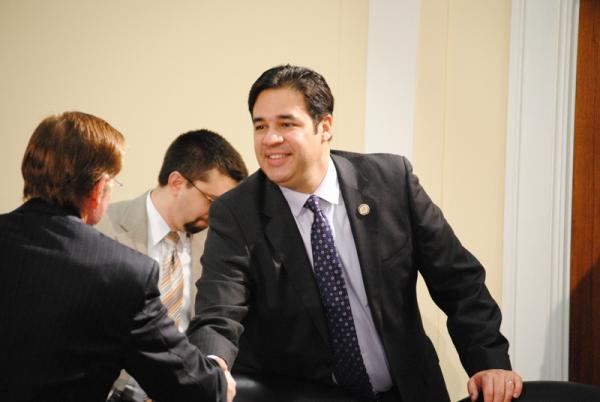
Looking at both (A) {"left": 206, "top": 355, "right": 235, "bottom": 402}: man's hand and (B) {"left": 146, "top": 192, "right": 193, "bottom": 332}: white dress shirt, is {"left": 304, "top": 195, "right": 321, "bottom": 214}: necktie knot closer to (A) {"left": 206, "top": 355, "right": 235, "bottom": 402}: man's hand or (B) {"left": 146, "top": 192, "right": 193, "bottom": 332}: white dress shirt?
(A) {"left": 206, "top": 355, "right": 235, "bottom": 402}: man's hand

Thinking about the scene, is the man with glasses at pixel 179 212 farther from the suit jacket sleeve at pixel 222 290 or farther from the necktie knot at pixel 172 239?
the suit jacket sleeve at pixel 222 290

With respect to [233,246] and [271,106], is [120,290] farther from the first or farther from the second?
[271,106]

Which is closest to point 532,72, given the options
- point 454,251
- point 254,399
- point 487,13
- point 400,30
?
point 487,13

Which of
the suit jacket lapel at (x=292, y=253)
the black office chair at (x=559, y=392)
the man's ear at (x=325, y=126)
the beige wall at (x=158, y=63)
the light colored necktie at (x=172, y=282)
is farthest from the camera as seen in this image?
the beige wall at (x=158, y=63)

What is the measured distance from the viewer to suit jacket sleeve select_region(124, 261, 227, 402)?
64.0 inches

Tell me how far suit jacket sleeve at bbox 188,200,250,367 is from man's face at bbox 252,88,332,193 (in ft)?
0.70

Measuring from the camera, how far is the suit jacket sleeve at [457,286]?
222 centimetres

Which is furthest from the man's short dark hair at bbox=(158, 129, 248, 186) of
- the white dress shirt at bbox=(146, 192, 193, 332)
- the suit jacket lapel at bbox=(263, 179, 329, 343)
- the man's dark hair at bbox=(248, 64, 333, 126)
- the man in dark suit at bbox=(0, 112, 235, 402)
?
the man in dark suit at bbox=(0, 112, 235, 402)

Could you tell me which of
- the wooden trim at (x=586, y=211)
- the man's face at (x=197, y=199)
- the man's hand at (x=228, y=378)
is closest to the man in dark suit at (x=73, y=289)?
the man's hand at (x=228, y=378)

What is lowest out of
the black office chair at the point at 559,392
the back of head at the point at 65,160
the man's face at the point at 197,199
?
the black office chair at the point at 559,392

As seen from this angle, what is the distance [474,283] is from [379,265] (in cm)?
31

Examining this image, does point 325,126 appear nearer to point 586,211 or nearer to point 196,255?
point 196,255

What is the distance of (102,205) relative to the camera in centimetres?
171

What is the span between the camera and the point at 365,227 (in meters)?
2.31
